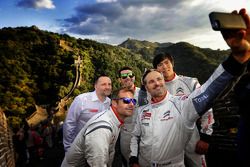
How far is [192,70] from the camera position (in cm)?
5522

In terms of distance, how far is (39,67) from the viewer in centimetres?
6912

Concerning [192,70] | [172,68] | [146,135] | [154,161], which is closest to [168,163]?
[154,161]

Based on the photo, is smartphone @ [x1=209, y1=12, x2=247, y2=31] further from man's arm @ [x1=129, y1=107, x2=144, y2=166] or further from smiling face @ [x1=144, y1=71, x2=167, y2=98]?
man's arm @ [x1=129, y1=107, x2=144, y2=166]

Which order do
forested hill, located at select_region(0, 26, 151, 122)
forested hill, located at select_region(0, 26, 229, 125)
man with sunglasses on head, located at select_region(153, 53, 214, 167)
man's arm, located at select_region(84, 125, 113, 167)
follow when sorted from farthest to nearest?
forested hill, located at select_region(0, 26, 151, 122)
forested hill, located at select_region(0, 26, 229, 125)
man with sunglasses on head, located at select_region(153, 53, 214, 167)
man's arm, located at select_region(84, 125, 113, 167)

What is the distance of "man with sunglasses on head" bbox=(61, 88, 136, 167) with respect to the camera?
3.15m

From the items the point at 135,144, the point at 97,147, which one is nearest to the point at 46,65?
the point at 135,144

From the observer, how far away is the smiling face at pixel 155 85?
11.8 ft

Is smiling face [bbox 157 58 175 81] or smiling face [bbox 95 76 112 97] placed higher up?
smiling face [bbox 157 58 175 81]

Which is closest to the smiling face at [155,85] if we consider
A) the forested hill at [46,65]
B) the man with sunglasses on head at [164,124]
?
the man with sunglasses on head at [164,124]

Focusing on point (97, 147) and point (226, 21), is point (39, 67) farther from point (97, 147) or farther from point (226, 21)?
point (226, 21)

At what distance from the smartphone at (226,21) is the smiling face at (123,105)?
2304 mm

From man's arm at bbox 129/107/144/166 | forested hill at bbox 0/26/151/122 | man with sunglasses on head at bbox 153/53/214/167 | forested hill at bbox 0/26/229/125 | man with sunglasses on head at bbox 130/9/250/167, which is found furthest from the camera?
forested hill at bbox 0/26/151/122

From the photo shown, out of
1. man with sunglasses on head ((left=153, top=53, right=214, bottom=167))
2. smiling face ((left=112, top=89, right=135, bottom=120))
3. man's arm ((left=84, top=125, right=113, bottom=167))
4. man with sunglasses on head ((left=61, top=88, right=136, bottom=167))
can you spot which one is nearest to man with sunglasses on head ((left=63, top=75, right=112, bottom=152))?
man with sunglasses on head ((left=153, top=53, right=214, bottom=167))

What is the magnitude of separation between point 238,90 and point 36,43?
79316 mm
